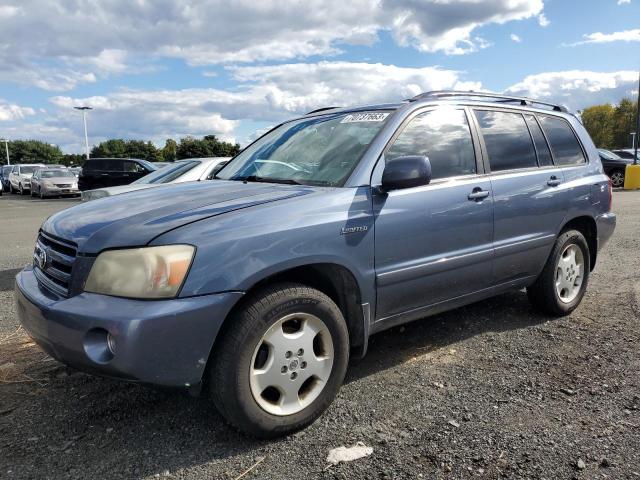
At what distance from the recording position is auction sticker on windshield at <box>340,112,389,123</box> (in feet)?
11.4

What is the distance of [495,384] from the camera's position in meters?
3.32

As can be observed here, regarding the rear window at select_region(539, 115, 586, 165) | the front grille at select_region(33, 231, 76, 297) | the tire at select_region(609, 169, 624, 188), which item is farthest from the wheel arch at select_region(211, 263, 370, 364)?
the tire at select_region(609, 169, 624, 188)

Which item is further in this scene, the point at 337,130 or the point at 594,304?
the point at 594,304

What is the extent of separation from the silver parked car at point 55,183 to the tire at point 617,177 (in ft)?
72.5

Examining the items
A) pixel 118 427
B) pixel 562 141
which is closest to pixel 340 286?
pixel 118 427

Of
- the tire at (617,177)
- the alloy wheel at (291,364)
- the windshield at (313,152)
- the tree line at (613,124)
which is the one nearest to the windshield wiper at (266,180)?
the windshield at (313,152)

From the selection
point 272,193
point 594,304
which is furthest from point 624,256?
point 272,193

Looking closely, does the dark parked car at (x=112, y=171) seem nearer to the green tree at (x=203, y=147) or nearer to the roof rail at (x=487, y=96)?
the roof rail at (x=487, y=96)

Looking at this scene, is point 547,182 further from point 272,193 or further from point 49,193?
point 49,193

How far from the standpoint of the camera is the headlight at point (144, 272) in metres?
2.36

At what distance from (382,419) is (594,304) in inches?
119

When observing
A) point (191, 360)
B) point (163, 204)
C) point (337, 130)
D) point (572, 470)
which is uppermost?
point (337, 130)

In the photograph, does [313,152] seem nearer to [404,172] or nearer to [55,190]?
[404,172]

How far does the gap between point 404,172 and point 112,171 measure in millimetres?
15732
